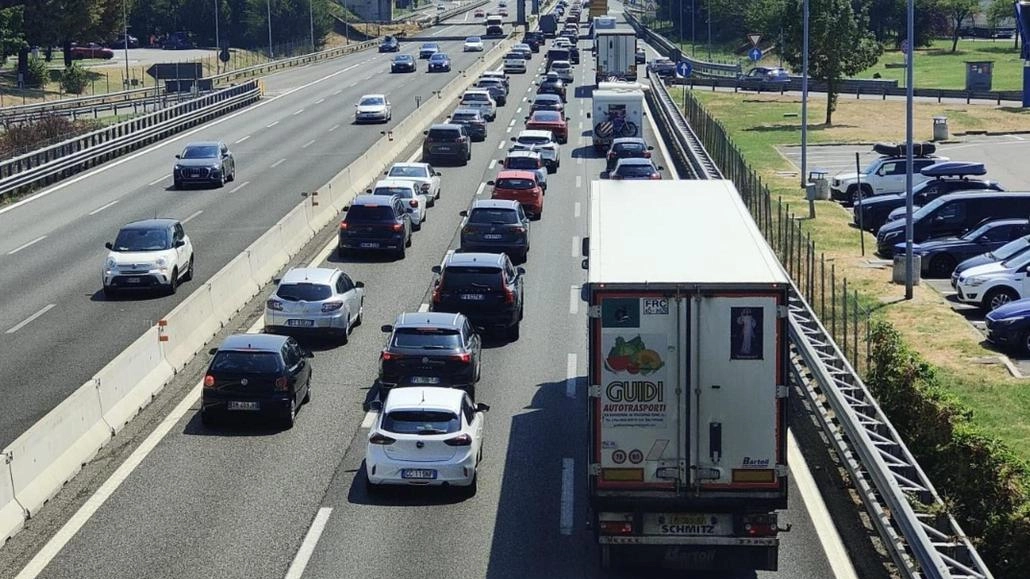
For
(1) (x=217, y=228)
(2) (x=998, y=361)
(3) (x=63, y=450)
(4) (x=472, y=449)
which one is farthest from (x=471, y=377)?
(1) (x=217, y=228)

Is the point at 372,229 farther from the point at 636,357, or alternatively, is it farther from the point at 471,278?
the point at 636,357

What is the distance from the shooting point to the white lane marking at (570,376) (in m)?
27.8

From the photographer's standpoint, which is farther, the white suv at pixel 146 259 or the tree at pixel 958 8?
the tree at pixel 958 8

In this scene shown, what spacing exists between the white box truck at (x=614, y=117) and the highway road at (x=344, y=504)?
34.0 meters

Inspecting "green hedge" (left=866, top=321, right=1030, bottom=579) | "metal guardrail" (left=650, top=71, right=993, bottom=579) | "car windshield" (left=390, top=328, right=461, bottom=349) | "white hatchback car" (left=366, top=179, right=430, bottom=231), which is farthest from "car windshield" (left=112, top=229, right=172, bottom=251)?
"green hedge" (left=866, top=321, right=1030, bottom=579)

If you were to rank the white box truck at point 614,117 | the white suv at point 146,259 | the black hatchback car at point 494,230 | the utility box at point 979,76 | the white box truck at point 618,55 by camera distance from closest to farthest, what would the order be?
the white suv at point 146,259 → the black hatchback car at point 494,230 → the white box truck at point 614,117 → the white box truck at point 618,55 → the utility box at point 979,76

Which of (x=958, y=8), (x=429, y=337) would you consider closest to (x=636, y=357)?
(x=429, y=337)

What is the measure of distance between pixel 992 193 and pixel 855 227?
5633 millimetres

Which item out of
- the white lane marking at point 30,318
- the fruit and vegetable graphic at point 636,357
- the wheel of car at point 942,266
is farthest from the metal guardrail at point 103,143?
the fruit and vegetable graphic at point 636,357

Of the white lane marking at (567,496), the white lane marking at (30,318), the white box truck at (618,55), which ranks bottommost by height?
the white lane marking at (567,496)

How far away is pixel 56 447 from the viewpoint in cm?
2200

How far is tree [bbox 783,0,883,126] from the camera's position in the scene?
78875 mm

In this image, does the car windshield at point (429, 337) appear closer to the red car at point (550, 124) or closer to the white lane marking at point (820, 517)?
the white lane marking at point (820, 517)

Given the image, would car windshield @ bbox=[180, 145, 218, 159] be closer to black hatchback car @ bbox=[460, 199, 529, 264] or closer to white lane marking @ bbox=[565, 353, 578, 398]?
black hatchback car @ bbox=[460, 199, 529, 264]
